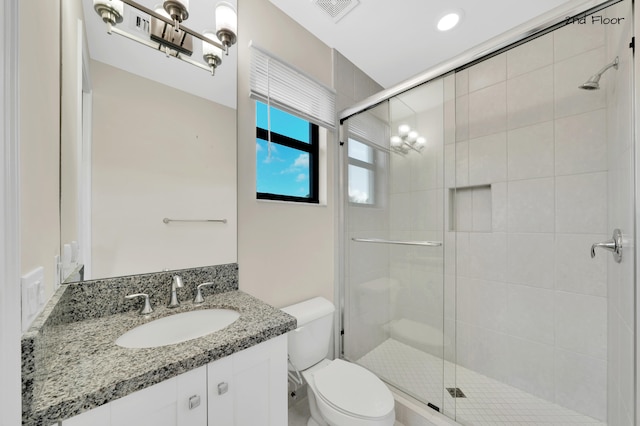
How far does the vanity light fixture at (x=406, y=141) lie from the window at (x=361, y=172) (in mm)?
177

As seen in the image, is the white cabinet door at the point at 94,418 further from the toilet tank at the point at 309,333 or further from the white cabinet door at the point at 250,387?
the toilet tank at the point at 309,333

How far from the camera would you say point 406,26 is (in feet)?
5.34

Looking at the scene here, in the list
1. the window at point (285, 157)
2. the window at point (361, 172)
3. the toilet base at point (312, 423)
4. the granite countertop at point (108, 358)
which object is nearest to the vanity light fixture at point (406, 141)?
the window at point (361, 172)

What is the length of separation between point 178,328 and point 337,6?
6.32 feet

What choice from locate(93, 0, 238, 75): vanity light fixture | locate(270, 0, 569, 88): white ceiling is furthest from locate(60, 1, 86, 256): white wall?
locate(270, 0, 569, 88): white ceiling

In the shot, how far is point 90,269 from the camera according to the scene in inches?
38.7

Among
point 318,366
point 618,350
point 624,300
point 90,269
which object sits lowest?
point 318,366

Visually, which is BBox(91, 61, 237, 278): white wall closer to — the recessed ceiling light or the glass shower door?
the glass shower door

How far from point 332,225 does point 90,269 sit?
54.1 inches

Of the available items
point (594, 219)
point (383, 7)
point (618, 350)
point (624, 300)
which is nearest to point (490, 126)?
point (594, 219)

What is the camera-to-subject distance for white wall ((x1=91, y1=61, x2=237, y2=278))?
1006mm

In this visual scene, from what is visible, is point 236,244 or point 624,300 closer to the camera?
point 624,300

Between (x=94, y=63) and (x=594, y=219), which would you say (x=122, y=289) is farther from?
(x=594, y=219)

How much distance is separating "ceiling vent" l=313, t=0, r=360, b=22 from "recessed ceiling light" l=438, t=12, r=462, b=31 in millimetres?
566
